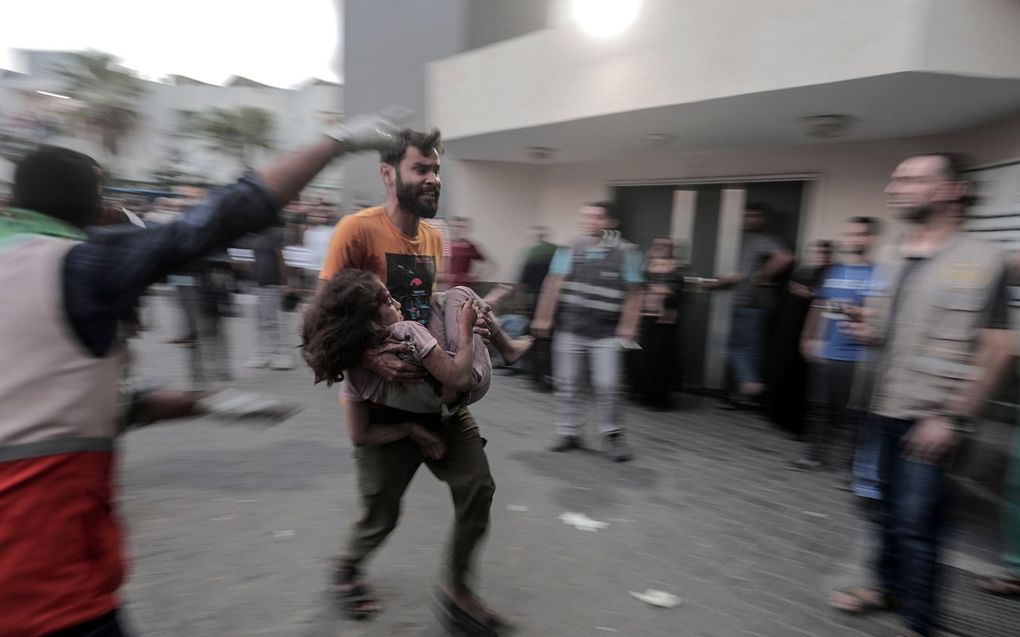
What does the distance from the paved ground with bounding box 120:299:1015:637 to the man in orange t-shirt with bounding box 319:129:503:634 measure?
0.34 meters

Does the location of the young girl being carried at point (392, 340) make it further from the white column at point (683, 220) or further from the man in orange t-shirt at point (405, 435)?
the white column at point (683, 220)

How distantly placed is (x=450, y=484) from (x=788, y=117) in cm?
472

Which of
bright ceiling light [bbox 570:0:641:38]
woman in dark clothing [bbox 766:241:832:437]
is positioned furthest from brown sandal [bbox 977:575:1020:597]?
bright ceiling light [bbox 570:0:641:38]

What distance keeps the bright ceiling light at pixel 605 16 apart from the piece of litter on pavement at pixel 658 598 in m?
5.17

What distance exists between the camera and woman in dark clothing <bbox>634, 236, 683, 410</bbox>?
6.33m

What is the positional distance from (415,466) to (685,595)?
1.51m

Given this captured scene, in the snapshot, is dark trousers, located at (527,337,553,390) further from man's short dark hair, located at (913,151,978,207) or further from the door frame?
man's short dark hair, located at (913,151,978,207)

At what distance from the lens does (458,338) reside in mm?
2391

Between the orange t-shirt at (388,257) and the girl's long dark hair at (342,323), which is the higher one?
the orange t-shirt at (388,257)

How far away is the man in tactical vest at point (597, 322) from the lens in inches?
195

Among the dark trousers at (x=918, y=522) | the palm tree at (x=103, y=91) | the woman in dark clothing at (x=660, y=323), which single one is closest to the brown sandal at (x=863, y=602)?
the dark trousers at (x=918, y=522)

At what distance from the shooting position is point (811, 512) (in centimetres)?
410

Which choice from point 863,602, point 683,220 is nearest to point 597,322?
point 863,602

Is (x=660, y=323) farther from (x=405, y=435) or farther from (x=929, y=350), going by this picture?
(x=405, y=435)
